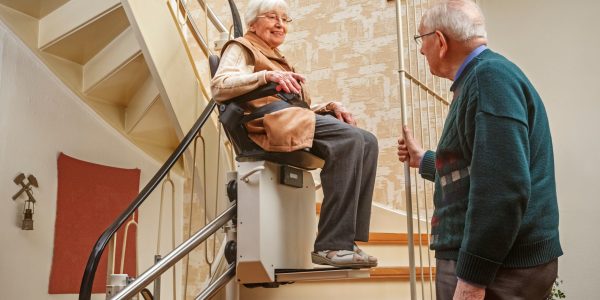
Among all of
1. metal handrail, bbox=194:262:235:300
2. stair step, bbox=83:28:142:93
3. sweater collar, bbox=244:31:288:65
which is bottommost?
metal handrail, bbox=194:262:235:300

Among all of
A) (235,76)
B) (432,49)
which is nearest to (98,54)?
(235,76)

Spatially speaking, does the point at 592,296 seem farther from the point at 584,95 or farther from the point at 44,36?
the point at 44,36

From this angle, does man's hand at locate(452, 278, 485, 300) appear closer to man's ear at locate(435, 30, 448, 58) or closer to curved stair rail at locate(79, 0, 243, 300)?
man's ear at locate(435, 30, 448, 58)

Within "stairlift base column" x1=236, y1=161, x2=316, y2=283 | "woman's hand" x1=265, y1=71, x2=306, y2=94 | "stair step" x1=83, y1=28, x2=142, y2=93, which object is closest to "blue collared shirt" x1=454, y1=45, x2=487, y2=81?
"woman's hand" x1=265, y1=71, x2=306, y2=94

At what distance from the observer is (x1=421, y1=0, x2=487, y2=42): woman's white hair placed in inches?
54.7

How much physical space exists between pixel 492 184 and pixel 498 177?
0.06 ft

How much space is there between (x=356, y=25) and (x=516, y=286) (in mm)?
2773

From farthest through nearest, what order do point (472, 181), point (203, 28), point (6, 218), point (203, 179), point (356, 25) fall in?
point (203, 28) < point (356, 25) < point (6, 218) < point (203, 179) < point (472, 181)

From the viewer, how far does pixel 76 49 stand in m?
3.32

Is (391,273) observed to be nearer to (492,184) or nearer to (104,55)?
(492,184)

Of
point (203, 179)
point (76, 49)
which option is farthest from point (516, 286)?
point (76, 49)

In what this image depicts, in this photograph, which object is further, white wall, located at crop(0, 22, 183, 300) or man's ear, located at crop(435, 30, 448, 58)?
white wall, located at crop(0, 22, 183, 300)

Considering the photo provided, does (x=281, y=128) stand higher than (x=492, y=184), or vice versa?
(x=281, y=128)

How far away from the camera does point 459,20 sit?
140 centimetres
